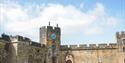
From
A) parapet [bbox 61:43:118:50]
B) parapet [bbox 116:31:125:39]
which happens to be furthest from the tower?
parapet [bbox 116:31:125:39]

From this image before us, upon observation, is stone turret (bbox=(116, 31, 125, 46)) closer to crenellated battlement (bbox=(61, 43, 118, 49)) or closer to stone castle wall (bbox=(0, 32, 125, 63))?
stone castle wall (bbox=(0, 32, 125, 63))

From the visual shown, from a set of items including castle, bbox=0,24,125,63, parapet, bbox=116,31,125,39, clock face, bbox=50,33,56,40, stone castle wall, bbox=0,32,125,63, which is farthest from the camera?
clock face, bbox=50,33,56,40

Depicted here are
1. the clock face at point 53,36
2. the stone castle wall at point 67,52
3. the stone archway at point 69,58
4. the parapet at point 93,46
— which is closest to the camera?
the stone castle wall at point 67,52

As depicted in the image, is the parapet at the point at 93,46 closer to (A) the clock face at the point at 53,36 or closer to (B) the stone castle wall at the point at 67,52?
(B) the stone castle wall at the point at 67,52

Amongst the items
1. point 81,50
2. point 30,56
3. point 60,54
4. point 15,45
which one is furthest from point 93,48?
point 15,45

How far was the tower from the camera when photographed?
41.4 meters

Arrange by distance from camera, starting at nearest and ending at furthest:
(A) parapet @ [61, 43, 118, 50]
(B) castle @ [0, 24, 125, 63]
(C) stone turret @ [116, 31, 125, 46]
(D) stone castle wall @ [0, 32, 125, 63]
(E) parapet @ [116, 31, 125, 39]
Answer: (D) stone castle wall @ [0, 32, 125, 63] < (B) castle @ [0, 24, 125, 63] < (C) stone turret @ [116, 31, 125, 46] < (E) parapet @ [116, 31, 125, 39] < (A) parapet @ [61, 43, 118, 50]

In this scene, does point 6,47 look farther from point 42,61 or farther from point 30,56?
point 42,61

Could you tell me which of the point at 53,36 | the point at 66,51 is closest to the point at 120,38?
the point at 66,51

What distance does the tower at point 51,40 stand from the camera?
4138 centimetres

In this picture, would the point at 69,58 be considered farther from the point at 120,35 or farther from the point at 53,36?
the point at 120,35

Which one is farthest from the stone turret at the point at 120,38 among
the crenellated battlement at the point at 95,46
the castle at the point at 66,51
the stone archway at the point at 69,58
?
the stone archway at the point at 69,58

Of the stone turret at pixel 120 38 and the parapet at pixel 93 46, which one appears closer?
the stone turret at pixel 120 38

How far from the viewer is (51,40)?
4191 cm
